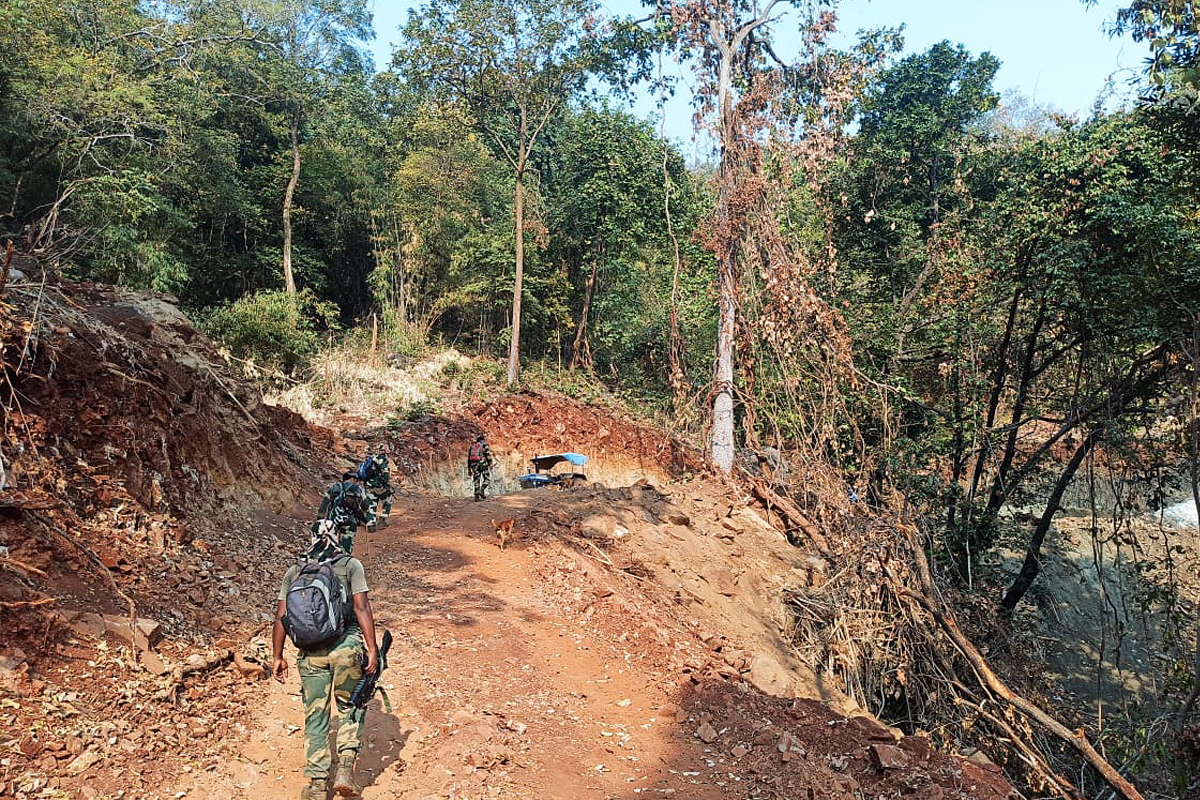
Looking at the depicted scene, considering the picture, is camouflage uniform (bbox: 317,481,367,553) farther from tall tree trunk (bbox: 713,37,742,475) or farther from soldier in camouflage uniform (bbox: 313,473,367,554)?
tall tree trunk (bbox: 713,37,742,475)

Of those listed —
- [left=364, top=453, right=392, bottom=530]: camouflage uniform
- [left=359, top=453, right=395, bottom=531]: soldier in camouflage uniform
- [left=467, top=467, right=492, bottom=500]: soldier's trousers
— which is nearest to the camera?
[left=359, top=453, right=395, bottom=531]: soldier in camouflage uniform

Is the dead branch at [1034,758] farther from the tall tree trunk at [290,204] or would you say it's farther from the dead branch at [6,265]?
the tall tree trunk at [290,204]

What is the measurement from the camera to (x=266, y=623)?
5902mm

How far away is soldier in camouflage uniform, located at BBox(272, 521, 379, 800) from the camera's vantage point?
149 inches

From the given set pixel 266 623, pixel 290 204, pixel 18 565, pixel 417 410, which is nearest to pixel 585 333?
pixel 417 410

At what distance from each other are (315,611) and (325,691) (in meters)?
0.46

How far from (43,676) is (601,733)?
3.51m

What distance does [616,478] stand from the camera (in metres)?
22.2

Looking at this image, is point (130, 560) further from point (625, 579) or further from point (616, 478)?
point (616, 478)

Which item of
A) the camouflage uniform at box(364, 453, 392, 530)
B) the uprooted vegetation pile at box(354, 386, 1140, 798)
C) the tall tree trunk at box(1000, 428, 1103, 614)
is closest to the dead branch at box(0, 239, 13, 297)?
the camouflage uniform at box(364, 453, 392, 530)

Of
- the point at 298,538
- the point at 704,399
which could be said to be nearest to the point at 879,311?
the point at 704,399

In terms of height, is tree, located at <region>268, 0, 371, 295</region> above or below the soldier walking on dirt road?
above

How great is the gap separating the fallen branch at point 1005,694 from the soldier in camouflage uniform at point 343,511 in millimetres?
5931

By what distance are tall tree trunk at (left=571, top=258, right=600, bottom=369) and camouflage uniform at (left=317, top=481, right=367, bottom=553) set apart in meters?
22.2
